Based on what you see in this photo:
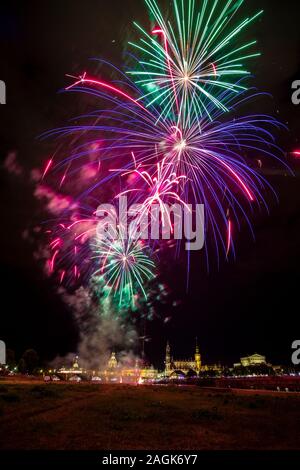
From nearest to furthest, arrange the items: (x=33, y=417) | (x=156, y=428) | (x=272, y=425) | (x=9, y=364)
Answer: (x=156, y=428), (x=272, y=425), (x=33, y=417), (x=9, y=364)

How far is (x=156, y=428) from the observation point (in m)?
18.0

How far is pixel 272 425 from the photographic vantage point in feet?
64.0

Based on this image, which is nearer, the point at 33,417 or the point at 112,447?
the point at 112,447

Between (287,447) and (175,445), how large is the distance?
15.0 feet
